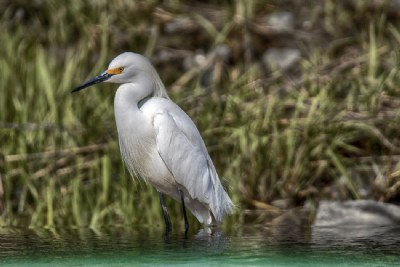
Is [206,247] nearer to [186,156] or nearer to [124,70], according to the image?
[186,156]

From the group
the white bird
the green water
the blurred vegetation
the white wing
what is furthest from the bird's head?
the blurred vegetation

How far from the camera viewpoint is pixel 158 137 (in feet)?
15.9

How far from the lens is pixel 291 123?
625 centimetres

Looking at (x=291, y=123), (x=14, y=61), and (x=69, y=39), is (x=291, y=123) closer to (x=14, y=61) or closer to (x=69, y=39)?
(x=14, y=61)

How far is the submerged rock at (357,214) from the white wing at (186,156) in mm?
627

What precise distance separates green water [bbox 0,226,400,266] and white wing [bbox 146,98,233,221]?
222mm

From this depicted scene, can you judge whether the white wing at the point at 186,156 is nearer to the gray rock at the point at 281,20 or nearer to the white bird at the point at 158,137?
the white bird at the point at 158,137

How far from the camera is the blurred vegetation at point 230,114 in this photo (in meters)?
5.98

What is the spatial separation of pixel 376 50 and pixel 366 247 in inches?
146

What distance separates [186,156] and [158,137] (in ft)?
0.67

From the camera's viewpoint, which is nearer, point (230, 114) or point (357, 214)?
point (357, 214)

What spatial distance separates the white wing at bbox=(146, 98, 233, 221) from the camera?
4.82 m

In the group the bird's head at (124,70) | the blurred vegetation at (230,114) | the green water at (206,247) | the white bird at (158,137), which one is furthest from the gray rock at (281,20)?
the green water at (206,247)

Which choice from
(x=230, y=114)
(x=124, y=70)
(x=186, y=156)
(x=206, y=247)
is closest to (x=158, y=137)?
(x=186, y=156)
